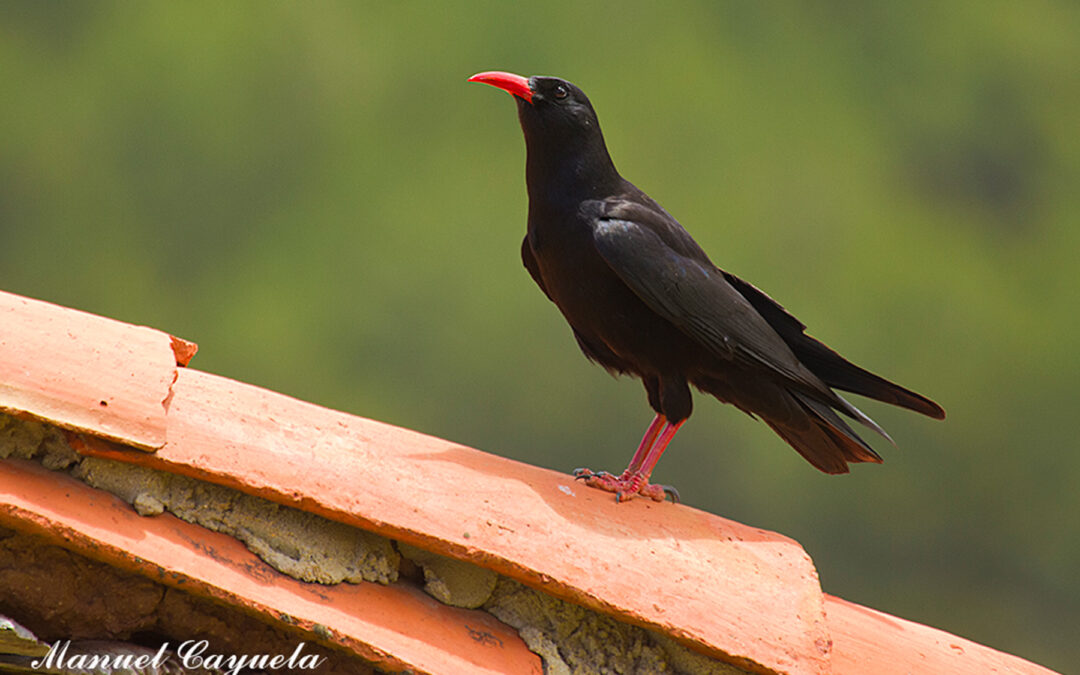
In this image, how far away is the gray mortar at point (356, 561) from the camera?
1453mm

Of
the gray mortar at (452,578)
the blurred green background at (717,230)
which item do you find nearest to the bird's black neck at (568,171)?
the gray mortar at (452,578)

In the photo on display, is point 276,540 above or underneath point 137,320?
above

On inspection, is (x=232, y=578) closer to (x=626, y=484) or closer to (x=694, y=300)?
(x=626, y=484)

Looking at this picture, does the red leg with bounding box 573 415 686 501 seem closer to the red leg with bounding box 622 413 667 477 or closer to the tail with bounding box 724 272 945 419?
the red leg with bounding box 622 413 667 477

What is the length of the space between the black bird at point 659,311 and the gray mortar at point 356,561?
1.70 ft

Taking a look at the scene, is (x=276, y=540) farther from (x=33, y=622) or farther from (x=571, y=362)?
(x=571, y=362)

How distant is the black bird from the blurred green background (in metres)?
1.92

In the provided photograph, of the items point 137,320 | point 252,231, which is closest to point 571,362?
point 252,231

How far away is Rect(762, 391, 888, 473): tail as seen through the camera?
2289 mm

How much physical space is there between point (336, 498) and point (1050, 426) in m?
3.95

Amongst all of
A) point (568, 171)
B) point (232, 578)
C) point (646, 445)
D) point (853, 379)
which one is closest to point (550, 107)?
point (568, 171)

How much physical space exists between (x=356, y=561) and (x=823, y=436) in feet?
4.20

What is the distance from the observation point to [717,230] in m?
4.43

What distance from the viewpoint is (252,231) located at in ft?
14.0
